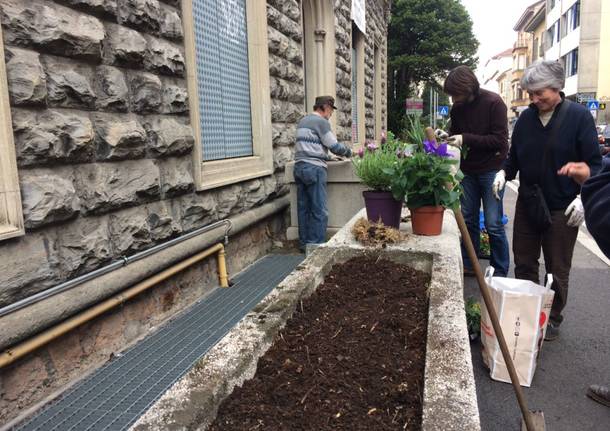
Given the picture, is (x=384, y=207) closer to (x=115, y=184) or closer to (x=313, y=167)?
(x=115, y=184)

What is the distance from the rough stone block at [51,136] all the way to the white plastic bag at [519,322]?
2.67 meters

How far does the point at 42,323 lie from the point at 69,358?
16.7 inches

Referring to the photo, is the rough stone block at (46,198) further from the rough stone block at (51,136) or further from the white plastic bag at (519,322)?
the white plastic bag at (519,322)

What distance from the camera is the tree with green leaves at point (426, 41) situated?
4038 cm

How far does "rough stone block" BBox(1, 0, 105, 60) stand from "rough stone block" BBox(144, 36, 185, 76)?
1.87 feet

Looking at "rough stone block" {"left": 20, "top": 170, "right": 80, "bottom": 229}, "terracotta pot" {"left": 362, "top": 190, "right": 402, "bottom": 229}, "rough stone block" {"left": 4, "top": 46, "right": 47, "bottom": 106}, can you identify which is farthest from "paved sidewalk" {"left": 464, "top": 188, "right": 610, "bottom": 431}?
"rough stone block" {"left": 4, "top": 46, "right": 47, "bottom": 106}

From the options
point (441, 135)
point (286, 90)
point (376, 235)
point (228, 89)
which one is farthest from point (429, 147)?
point (286, 90)

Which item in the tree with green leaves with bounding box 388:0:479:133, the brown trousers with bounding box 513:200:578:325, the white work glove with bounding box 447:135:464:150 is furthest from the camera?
the tree with green leaves with bounding box 388:0:479:133

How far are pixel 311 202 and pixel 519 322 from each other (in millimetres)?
3536

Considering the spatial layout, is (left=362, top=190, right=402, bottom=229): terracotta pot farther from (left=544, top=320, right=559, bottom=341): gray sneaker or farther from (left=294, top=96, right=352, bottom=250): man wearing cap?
(left=294, top=96, right=352, bottom=250): man wearing cap

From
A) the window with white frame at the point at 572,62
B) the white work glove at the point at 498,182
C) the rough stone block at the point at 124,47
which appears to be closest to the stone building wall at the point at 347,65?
the white work glove at the point at 498,182

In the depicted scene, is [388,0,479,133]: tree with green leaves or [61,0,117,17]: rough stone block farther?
[388,0,479,133]: tree with green leaves

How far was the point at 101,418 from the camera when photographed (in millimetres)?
2734

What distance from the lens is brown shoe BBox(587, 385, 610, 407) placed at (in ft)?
10.2
